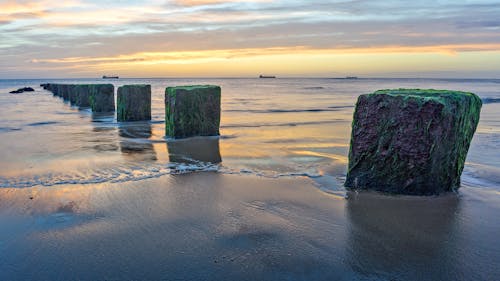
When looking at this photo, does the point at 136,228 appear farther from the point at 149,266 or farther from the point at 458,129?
the point at 458,129

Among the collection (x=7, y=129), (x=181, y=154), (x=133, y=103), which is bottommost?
(x=7, y=129)

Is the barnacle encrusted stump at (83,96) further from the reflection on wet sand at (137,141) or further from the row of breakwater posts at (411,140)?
the row of breakwater posts at (411,140)

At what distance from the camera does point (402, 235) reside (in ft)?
12.4

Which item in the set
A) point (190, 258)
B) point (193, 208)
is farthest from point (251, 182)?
point (190, 258)

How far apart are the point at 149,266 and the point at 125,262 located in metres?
0.22

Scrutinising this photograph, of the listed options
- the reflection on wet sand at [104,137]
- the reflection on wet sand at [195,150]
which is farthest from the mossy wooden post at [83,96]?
the reflection on wet sand at [195,150]

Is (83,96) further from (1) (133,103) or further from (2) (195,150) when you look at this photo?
(2) (195,150)

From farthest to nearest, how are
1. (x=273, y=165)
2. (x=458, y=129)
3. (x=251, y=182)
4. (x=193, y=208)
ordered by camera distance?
(x=273, y=165) < (x=251, y=182) < (x=458, y=129) < (x=193, y=208)

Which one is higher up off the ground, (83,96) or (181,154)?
(83,96)

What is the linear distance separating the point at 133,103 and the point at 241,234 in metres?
10.7

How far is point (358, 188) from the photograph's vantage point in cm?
522

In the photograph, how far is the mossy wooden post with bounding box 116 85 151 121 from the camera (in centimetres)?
1345

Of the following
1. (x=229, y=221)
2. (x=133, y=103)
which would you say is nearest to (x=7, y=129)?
(x=133, y=103)

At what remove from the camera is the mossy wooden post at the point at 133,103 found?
529 inches
